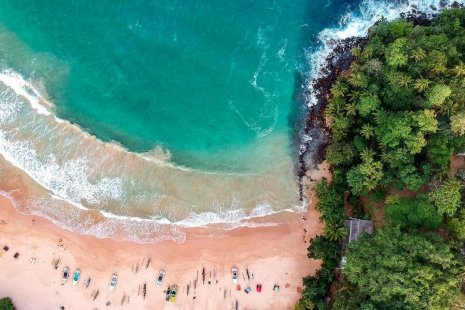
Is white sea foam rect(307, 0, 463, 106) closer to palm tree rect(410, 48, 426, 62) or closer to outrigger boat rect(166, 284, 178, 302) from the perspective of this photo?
palm tree rect(410, 48, 426, 62)

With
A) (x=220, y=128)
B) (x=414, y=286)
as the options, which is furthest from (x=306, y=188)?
(x=414, y=286)

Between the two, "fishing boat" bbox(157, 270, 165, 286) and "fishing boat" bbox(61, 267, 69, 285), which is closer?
"fishing boat" bbox(157, 270, 165, 286)

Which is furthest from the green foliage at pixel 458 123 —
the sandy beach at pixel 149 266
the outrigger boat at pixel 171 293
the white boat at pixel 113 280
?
the white boat at pixel 113 280

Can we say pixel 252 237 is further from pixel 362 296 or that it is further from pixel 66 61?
pixel 66 61

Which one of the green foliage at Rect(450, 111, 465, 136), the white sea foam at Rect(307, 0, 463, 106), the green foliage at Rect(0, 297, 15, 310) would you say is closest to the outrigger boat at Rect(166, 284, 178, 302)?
the green foliage at Rect(0, 297, 15, 310)

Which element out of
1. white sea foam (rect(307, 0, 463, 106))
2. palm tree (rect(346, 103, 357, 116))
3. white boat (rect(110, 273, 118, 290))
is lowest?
white boat (rect(110, 273, 118, 290))

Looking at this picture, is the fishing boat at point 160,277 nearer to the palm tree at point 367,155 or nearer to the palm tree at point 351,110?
the palm tree at point 367,155
